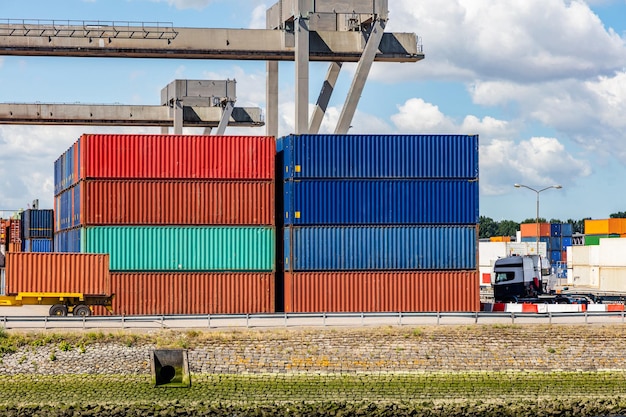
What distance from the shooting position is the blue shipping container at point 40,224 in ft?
261

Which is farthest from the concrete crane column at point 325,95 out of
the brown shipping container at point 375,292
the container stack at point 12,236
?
the container stack at point 12,236

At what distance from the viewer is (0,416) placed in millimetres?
35406

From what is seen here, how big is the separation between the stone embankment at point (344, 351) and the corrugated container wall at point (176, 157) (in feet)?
33.6

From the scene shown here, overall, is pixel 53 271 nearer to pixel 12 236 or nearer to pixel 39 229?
pixel 39 229

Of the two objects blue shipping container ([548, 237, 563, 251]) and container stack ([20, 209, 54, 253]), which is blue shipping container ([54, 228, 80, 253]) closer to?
container stack ([20, 209, 54, 253])

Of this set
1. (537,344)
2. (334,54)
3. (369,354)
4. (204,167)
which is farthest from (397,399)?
(334,54)

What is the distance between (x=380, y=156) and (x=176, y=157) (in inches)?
369

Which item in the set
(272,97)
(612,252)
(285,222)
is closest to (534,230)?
(612,252)

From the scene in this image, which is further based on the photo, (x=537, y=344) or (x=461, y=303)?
(x=461, y=303)

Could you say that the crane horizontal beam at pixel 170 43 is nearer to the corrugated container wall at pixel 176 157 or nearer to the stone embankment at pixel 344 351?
the corrugated container wall at pixel 176 157

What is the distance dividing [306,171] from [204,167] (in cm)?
476

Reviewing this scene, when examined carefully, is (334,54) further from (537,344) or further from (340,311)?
(537,344)

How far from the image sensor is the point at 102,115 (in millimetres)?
85500

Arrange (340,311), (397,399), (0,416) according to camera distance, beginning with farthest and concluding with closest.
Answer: (340,311)
(397,399)
(0,416)
